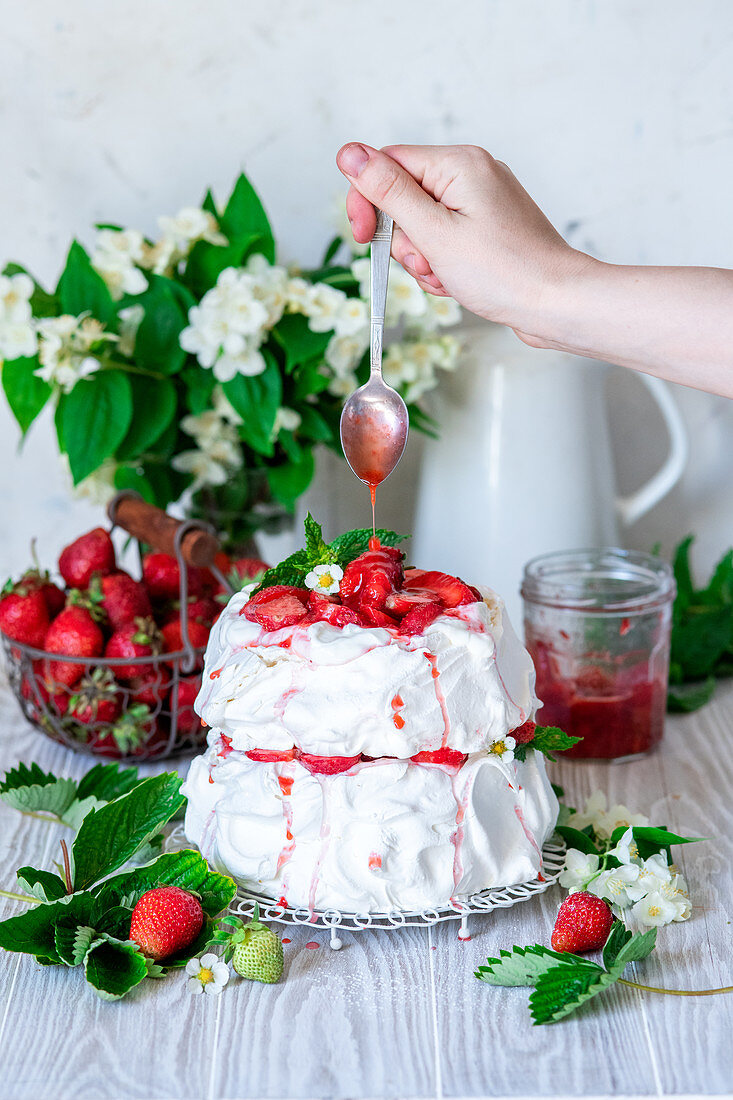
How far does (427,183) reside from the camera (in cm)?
99

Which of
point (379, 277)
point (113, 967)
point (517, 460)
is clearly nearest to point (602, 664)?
point (517, 460)

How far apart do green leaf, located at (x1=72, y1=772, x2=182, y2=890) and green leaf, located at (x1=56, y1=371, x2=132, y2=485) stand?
46 centimetres

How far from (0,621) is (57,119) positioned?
758 millimetres

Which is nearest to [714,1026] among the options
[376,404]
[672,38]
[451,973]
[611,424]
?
[451,973]

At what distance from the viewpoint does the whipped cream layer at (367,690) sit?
0.87 meters

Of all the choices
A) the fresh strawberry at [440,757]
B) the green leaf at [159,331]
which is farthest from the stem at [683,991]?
the green leaf at [159,331]

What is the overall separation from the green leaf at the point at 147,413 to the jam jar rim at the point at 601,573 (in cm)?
48

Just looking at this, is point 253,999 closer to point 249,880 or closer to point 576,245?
point 249,880

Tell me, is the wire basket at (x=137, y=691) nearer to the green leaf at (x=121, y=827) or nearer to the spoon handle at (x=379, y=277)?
the green leaf at (x=121, y=827)

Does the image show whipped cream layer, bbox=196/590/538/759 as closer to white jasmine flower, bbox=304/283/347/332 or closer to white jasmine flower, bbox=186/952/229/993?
white jasmine flower, bbox=186/952/229/993

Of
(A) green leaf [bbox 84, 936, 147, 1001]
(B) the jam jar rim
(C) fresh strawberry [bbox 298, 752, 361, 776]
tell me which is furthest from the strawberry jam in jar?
(A) green leaf [bbox 84, 936, 147, 1001]

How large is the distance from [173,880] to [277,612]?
0.24 meters

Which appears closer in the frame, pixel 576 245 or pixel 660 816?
pixel 660 816

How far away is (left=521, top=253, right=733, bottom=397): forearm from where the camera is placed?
93 centimetres
